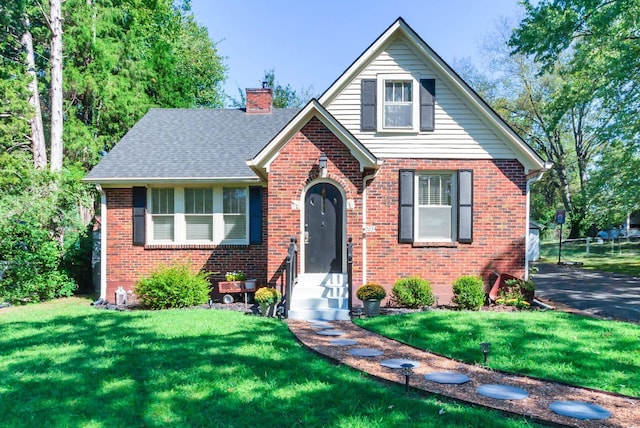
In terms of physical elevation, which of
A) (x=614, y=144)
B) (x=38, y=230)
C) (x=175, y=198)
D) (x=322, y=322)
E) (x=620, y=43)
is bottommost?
(x=322, y=322)

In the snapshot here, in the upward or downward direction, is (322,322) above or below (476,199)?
below

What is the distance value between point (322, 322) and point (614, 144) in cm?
1596

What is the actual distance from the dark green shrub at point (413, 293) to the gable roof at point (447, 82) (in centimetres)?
398

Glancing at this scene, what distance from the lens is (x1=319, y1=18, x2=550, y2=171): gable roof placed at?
9906 millimetres

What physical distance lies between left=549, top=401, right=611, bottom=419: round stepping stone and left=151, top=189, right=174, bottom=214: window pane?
9.68m

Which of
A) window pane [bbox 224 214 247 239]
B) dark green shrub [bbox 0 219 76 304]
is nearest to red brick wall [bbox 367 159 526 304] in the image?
window pane [bbox 224 214 247 239]

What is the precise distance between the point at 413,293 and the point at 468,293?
46.1 inches

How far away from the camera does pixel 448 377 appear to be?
475 cm

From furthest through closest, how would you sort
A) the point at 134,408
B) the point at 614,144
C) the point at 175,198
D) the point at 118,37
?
the point at 118,37 → the point at 614,144 → the point at 175,198 → the point at 134,408

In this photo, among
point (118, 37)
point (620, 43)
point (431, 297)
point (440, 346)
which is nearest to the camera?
point (440, 346)

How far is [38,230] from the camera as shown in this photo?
11219 mm

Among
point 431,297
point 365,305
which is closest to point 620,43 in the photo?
point 431,297

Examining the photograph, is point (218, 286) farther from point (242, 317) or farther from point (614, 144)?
point (614, 144)

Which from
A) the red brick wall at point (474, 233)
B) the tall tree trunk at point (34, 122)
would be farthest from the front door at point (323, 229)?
the tall tree trunk at point (34, 122)
